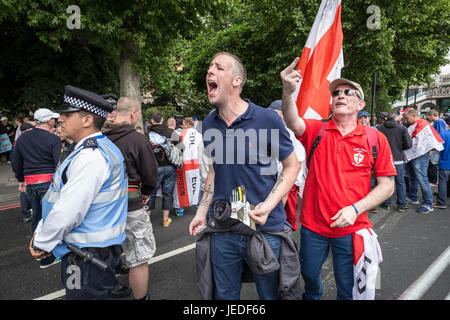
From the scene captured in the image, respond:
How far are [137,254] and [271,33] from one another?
1365 centimetres

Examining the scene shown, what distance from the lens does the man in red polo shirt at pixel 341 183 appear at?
2.05 meters

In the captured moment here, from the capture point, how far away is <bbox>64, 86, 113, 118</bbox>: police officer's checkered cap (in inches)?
74.3

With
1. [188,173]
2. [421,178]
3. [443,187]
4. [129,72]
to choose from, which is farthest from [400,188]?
[129,72]

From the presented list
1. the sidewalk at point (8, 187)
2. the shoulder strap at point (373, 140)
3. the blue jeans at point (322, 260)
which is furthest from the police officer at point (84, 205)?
the sidewalk at point (8, 187)

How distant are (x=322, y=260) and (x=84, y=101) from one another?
2.10 meters

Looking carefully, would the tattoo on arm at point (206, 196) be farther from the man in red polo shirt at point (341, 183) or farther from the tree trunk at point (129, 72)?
the tree trunk at point (129, 72)

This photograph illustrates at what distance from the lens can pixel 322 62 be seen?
10.6ft

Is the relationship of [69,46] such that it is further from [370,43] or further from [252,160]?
[252,160]

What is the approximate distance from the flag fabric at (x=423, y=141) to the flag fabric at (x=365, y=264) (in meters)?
5.11

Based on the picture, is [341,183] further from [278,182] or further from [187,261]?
[187,261]

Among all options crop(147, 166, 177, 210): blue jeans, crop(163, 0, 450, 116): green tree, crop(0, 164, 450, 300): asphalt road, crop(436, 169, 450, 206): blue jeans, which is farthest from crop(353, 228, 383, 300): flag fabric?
crop(163, 0, 450, 116): green tree
